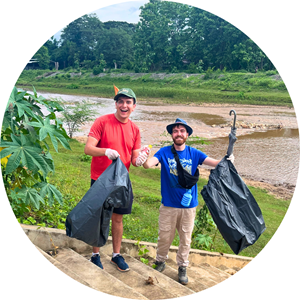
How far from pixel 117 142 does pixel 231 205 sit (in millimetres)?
1035

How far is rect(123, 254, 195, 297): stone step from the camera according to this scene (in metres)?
2.32

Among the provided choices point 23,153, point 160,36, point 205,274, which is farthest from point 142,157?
point 160,36

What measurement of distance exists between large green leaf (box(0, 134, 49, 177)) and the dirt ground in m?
6.90

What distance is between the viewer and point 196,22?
6664 mm

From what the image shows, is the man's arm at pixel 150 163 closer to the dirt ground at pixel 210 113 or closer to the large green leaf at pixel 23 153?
the large green leaf at pixel 23 153

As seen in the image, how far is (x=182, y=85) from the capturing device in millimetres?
9867

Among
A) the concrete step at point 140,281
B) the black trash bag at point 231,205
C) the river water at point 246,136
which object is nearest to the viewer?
the concrete step at point 140,281

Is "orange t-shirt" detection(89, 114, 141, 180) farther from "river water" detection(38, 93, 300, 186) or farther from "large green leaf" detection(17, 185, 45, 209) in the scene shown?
"river water" detection(38, 93, 300, 186)

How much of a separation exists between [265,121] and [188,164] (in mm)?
10844

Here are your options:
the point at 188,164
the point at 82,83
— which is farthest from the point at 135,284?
the point at 82,83

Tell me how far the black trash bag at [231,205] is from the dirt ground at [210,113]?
679 cm

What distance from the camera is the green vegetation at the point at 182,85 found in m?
8.59

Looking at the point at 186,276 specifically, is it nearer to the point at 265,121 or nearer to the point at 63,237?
the point at 63,237

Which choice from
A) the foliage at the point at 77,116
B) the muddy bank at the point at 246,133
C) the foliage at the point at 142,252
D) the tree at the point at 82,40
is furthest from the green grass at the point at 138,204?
the tree at the point at 82,40
